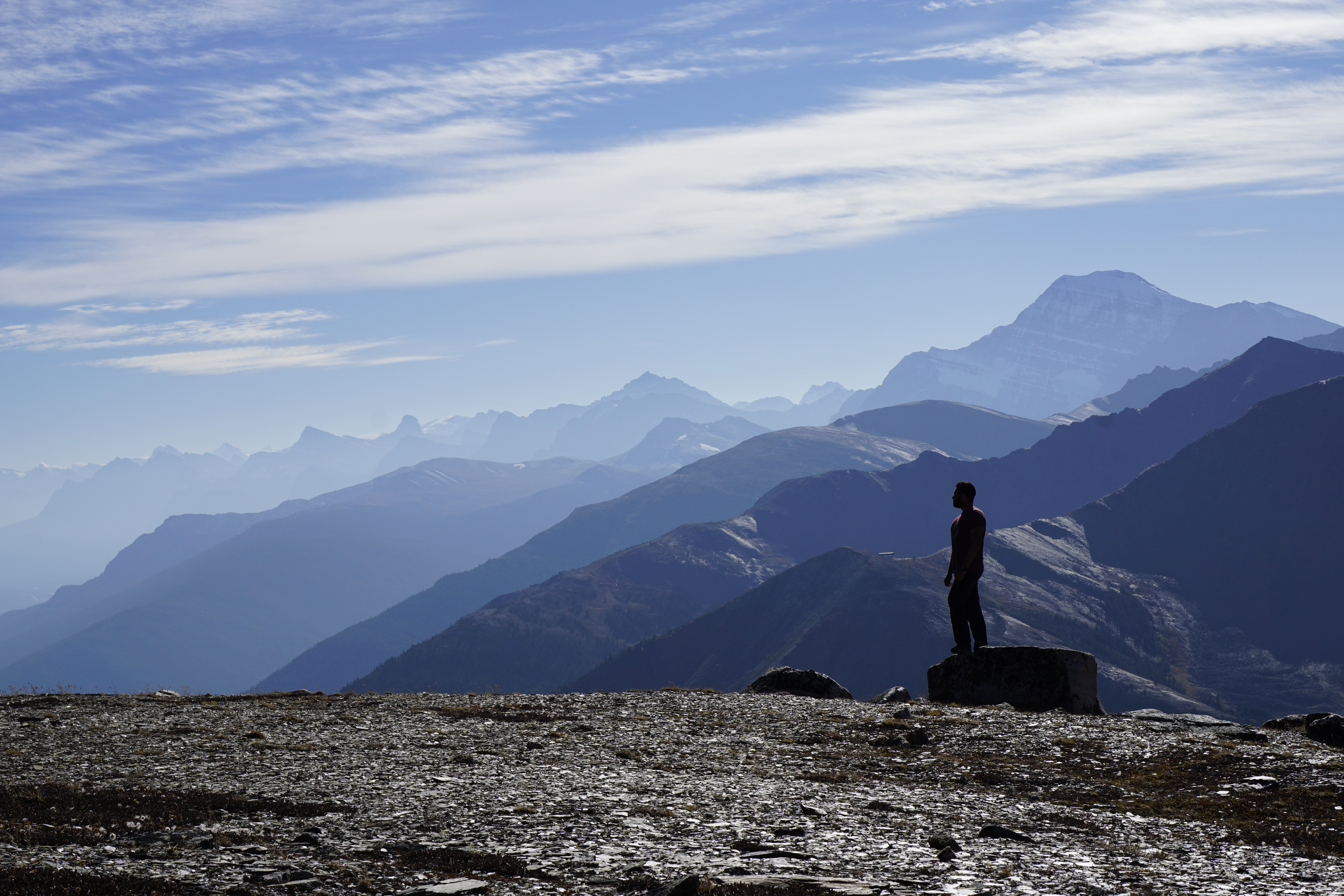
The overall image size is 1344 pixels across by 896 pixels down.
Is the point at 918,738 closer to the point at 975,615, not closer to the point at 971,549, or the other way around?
the point at 971,549

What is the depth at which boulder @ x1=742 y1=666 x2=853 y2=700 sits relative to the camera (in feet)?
112

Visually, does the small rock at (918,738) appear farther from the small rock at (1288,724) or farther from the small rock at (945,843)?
the small rock at (1288,724)

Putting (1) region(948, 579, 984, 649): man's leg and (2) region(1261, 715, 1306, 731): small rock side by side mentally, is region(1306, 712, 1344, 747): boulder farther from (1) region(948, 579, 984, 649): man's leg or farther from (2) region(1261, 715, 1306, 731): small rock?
(1) region(948, 579, 984, 649): man's leg

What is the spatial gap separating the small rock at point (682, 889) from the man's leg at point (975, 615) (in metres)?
18.4

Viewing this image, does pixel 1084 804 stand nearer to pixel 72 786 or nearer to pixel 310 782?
pixel 310 782

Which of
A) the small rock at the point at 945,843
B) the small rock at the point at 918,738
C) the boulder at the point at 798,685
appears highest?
the small rock at the point at 945,843

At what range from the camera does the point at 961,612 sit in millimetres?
29094

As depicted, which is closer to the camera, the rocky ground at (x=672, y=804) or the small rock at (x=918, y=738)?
the rocky ground at (x=672, y=804)

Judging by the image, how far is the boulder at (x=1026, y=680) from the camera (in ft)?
91.6

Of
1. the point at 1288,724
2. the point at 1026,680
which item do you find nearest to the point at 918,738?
the point at 1026,680

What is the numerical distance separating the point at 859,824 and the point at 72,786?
46.3 ft

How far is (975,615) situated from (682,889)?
1971cm

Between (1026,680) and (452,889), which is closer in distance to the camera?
(452,889)

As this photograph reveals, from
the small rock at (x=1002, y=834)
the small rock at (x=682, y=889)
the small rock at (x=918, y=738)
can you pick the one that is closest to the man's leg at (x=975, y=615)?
the small rock at (x=918, y=738)
